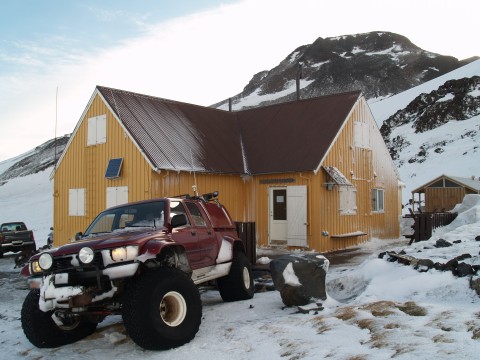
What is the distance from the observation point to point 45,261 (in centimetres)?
659

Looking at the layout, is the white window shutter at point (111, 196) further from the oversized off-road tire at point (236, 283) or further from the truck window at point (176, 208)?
the truck window at point (176, 208)

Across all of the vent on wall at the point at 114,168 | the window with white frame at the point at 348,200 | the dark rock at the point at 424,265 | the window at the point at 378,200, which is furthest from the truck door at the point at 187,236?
the window at the point at 378,200

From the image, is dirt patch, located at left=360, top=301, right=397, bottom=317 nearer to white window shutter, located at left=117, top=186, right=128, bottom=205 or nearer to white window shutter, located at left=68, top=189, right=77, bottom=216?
white window shutter, located at left=117, top=186, right=128, bottom=205

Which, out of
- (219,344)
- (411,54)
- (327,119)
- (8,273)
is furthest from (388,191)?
(411,54)

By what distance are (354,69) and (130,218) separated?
413 feet

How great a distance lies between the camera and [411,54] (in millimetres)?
138250

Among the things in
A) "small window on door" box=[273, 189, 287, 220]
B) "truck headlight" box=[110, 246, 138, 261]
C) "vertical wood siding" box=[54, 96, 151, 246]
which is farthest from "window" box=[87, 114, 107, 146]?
"truck headlight" box=[110, 246, 138, 261]

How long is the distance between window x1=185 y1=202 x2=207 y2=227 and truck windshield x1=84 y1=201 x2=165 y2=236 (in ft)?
2.19

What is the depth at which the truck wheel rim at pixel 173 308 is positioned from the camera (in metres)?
6.64

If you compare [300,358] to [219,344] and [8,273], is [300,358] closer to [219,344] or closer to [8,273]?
[219,344]

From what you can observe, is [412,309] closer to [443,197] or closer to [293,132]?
[293,132]

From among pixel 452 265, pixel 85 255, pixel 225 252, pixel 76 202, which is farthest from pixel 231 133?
pixel 85 255

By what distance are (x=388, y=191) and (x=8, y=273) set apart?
52.9 feet

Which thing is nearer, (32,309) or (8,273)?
(32,309)
